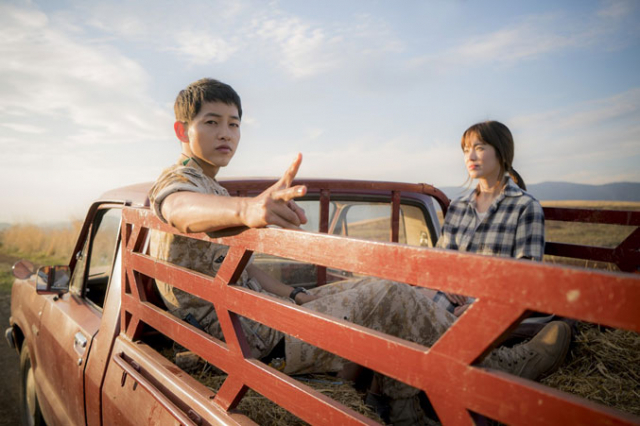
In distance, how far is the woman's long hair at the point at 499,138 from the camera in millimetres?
2670

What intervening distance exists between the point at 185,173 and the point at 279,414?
1.01 m

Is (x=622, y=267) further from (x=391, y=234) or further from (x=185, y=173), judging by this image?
(x=185, y=173)

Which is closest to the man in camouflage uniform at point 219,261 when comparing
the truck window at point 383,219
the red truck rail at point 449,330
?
the red truck rail at point 449,330

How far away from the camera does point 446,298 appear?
8.39ft

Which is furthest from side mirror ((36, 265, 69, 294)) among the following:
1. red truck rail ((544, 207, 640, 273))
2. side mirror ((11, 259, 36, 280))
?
red truck rail ((544, 207, 640, 273))

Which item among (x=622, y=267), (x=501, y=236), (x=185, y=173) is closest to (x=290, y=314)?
(x=185, y=173)

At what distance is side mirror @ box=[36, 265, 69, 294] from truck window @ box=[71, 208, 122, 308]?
0.26ft

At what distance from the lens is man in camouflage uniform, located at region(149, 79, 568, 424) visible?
1.29 m

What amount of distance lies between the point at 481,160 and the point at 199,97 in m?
1.83

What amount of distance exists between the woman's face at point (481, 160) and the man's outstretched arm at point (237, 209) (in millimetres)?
1862

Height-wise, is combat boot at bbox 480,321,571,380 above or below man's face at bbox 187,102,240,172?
below

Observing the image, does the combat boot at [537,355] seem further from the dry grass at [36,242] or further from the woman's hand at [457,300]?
the dry grass at [36,242]

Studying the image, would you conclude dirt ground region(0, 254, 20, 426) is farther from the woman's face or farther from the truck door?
the woman's face

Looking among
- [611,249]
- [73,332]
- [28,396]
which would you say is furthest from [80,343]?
[611,249]
